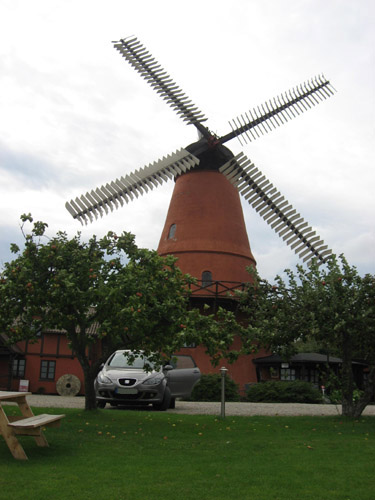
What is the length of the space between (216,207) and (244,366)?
274 inches

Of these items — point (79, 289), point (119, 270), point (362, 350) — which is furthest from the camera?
point (362, 350)

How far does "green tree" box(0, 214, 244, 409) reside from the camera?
32.1ft

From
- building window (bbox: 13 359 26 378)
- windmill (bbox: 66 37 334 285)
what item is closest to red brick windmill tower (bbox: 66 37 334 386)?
windmill (bbox: 66 37 334 285)

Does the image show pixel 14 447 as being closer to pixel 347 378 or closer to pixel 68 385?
pixel 347 378

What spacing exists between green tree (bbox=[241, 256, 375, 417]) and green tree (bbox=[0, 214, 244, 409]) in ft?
5.46

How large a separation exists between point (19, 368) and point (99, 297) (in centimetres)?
2041

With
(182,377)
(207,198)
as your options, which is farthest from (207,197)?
(182,377)

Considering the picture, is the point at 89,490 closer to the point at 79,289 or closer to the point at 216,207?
the point at 79,289

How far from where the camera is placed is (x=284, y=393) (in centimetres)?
1970

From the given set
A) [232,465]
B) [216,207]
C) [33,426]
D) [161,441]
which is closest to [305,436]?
[161,441]

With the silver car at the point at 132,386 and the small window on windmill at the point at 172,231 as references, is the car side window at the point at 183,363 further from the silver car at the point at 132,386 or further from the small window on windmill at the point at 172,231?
the small window on windmill at the point at 172,231

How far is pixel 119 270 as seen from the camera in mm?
10570

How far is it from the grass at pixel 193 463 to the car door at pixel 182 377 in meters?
5.26

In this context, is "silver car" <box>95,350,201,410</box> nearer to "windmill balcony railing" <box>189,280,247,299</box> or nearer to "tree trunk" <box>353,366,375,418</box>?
"tree trunk" <box>353,366,375,418</box>
